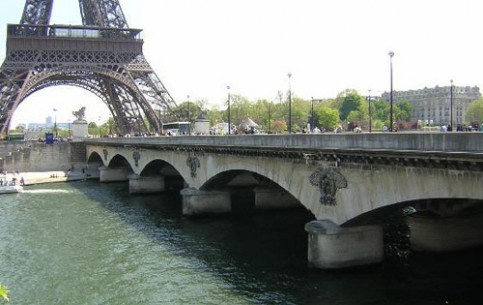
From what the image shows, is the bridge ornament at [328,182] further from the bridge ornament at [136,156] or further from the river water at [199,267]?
the bridge ornament at [136,156]

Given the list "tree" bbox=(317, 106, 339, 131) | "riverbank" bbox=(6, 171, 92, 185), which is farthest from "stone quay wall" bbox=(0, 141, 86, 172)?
"tree" bbox=(317, 106, 339, 131)

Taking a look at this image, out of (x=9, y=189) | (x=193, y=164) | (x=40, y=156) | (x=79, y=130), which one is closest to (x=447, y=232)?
(x=193, y=164)

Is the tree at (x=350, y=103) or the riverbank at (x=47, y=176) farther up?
the tree at (x=350, y=103)

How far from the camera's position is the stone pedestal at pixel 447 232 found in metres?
25.0

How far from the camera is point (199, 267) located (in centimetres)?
2567

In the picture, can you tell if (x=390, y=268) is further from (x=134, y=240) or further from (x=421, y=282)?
(x=134, y=240)

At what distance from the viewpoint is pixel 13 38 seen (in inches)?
3465

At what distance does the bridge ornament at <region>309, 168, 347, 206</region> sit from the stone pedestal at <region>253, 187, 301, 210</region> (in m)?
16.5

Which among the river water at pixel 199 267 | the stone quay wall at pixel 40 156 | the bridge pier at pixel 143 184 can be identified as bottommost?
the river water at pixel 199 267

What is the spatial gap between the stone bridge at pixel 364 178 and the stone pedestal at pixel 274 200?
4602 mm

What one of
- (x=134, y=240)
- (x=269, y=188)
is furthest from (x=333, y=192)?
(x=269, y=188)

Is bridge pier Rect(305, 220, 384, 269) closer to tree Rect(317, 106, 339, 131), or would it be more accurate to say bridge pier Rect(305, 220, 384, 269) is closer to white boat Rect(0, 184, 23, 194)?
white boat Rect(0, 184, 23, 194)

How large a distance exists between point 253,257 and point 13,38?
75.8 m

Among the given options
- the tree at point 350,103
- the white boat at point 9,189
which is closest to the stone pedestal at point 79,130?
the white boat at point 9,189
